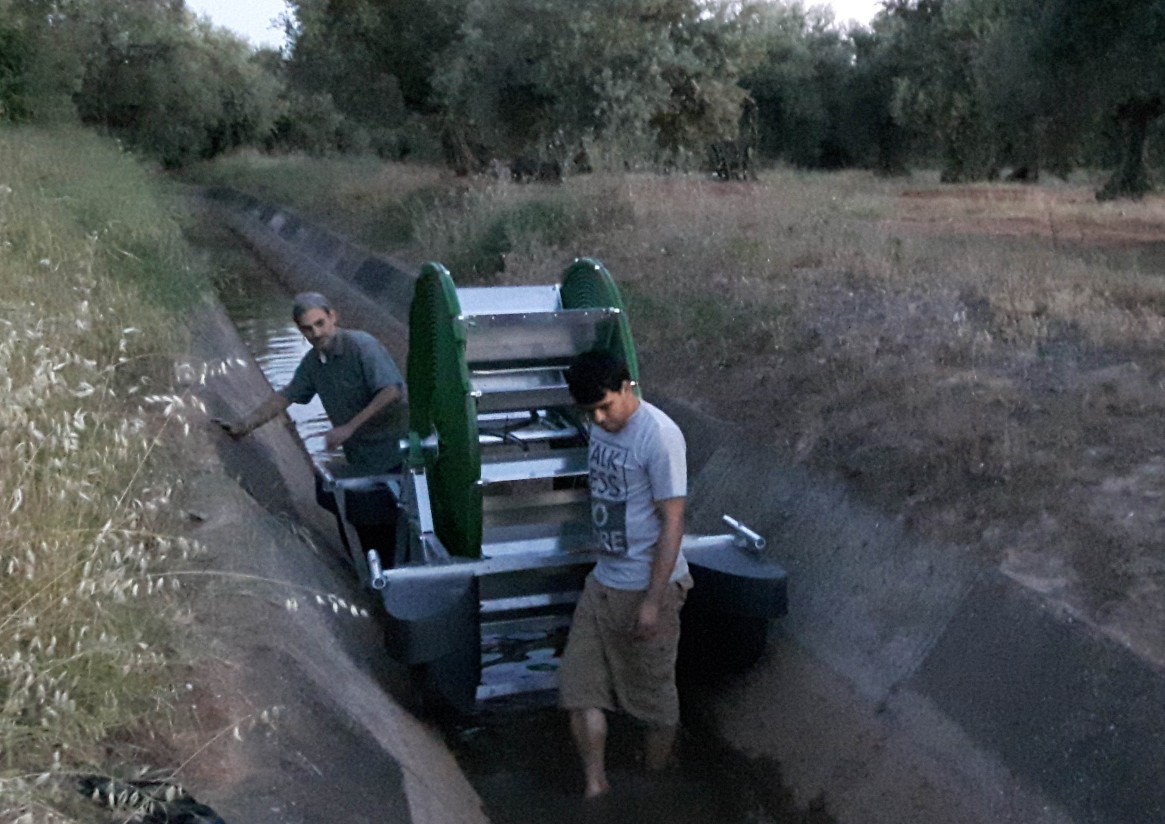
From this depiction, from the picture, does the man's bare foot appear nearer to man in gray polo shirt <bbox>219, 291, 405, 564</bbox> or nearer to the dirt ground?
the dirt ground

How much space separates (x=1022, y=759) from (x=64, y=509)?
12.1 ft

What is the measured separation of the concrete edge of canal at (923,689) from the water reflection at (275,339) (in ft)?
18.5

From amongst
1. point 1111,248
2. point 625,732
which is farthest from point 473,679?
point 1111,248

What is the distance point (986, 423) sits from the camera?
22.5ft

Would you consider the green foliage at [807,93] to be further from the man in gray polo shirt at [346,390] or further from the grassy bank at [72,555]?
the grassy bank at [72,555]

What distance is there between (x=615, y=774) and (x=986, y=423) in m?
2.62

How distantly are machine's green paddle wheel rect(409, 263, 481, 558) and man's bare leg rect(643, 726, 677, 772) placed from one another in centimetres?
127

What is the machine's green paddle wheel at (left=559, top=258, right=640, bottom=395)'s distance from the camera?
6.98 meters

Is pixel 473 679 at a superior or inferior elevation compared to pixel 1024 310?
inferior

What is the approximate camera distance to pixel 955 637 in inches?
224

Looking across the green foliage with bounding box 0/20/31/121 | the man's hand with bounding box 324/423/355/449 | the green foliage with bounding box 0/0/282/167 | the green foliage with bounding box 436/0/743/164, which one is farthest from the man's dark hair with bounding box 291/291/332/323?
the green foliage with bounding box 0/20/31/121

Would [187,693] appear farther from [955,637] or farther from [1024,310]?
[1024,310]

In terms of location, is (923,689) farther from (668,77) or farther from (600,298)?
(668,77)

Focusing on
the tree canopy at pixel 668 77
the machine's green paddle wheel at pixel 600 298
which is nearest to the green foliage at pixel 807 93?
the tree canopy at pixel 668 77
